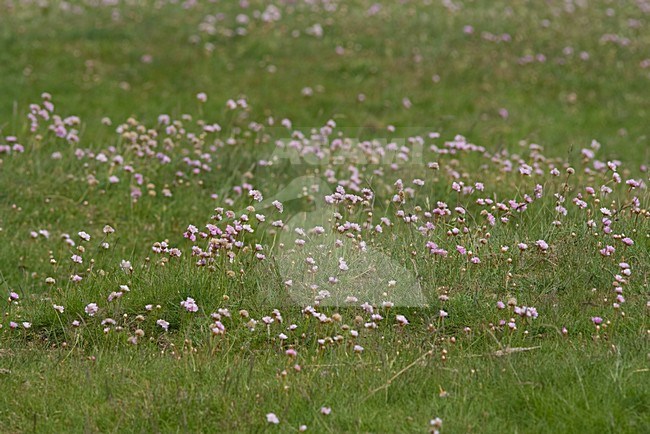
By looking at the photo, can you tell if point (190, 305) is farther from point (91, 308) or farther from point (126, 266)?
point (126, 266)

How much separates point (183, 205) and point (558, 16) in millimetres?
10643

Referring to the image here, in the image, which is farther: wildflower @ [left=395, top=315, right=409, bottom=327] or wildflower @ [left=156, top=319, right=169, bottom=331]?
wildflower @ [left=156, top=319, right=169, bottom=331]

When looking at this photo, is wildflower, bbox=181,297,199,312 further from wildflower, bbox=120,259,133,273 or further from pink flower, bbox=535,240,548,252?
pink flower, bbox=535,240,548,252

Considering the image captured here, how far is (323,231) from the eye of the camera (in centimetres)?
631

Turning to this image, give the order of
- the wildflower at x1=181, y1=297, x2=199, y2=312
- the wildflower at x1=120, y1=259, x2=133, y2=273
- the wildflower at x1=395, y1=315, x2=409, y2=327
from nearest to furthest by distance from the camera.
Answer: the wildflower at x1=395, y1=315, x2=409, y2=327, the wildflower at x1=181, y1=297, x2=199, y2=312, the wildflower at x1=120, y1=259, x2=133, y2=273

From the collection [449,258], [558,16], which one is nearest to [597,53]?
[558,16]

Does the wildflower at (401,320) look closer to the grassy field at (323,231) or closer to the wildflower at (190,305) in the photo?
the grassy field at (323,231)

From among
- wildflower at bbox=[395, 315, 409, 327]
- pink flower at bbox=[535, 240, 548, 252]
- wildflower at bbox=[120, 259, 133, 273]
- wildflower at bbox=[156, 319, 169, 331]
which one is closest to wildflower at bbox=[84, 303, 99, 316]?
wildflower at bbox=[156, 319, 169, 331]

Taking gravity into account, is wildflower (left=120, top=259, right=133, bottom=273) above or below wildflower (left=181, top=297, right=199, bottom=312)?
below

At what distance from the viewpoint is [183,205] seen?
9008mm

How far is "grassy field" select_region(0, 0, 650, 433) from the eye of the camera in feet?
15.7

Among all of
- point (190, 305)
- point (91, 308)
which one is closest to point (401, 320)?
point (190, 305)

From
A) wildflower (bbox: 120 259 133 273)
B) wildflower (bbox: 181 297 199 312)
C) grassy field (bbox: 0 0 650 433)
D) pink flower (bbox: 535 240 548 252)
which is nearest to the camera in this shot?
grassy field (bbox: 0 0 650 433)

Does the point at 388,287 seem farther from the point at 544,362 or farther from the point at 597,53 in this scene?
the point at 597,53
